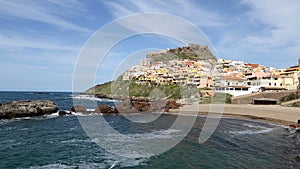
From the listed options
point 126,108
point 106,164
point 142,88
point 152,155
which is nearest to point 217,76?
point 142,88

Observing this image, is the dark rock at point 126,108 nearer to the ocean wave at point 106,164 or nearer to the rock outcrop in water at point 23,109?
the rock outcrop in water at point 23,109

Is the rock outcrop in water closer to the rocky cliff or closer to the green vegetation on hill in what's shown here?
the green vegetation on hill

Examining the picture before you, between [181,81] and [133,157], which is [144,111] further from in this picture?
[181,81]

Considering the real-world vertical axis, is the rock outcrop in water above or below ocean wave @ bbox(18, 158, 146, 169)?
above

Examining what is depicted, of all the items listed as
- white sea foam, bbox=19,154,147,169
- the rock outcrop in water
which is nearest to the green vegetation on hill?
the rock outcrop in water

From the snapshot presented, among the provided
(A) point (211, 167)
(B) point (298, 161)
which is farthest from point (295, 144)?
(A) point (211, 167)
